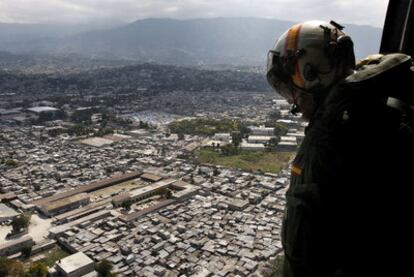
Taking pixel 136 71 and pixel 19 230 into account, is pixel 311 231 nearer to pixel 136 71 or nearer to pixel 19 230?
pixel 19 230

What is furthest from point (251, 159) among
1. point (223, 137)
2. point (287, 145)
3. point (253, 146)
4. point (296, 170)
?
point (296, 170)

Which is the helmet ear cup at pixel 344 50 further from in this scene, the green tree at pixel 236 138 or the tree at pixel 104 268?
the green tree at pixel 236 138

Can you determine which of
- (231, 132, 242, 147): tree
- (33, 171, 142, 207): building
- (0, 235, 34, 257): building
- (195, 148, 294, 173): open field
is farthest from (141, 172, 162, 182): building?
(231, 132, 242, 147): tree

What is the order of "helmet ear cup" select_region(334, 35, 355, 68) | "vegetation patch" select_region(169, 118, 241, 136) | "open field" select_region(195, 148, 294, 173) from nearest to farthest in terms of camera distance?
1. "helmet ear cup" select_region(334, 35, 355, 68)
2. "open field" select_region(195, 148, 294, 173)
3. "vegetation patch" select_region(169, 118, 241, 136)

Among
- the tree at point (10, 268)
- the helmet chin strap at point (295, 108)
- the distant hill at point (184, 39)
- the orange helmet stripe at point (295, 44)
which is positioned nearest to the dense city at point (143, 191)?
the tree at point (10, 268)

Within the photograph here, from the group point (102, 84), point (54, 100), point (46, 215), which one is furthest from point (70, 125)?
point (102, 84)

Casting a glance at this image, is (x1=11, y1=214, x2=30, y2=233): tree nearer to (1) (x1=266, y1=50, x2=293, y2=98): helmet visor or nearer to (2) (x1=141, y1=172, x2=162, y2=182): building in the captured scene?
(2) (x1=141, y1=172, x2=162, y2=182): building

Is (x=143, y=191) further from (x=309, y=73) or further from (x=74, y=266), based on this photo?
(x=309, y=73)
